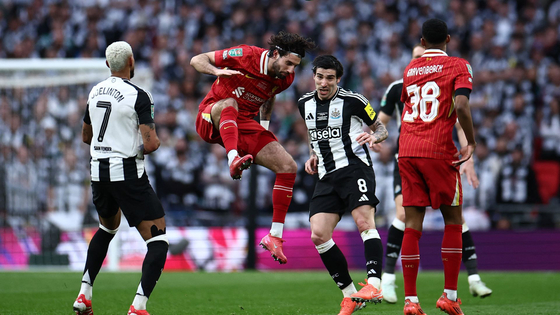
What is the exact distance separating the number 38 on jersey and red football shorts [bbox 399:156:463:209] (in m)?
0.36

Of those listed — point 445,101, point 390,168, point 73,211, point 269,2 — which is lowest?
point 73,211

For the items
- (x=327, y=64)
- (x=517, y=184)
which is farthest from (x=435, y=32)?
(x=517, y=184)

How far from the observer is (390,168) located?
12.0 meters

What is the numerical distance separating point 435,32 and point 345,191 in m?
1.55

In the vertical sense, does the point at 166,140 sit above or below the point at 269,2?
below

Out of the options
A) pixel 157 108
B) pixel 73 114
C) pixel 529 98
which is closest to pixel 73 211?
pixel 73 114

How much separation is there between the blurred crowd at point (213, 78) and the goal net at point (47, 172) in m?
0.02

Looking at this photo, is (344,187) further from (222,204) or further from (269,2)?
(269,2)

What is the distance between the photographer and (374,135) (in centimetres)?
622

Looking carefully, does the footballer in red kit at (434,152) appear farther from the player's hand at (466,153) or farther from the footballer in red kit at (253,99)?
the footballer in red kit at (253,99)

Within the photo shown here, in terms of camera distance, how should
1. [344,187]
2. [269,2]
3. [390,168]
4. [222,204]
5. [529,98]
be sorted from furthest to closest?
1. [269,2]
2. [529,98]
3. [222,204]
4. [390,168]
5. [344,187]

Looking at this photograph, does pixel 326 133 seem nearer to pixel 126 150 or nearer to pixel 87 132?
pixel 126 150

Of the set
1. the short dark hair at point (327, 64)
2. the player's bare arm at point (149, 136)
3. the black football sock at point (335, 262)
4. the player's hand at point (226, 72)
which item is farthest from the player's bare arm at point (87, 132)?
the black football sock at point (335, 262)

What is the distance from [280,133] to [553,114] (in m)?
5.34
